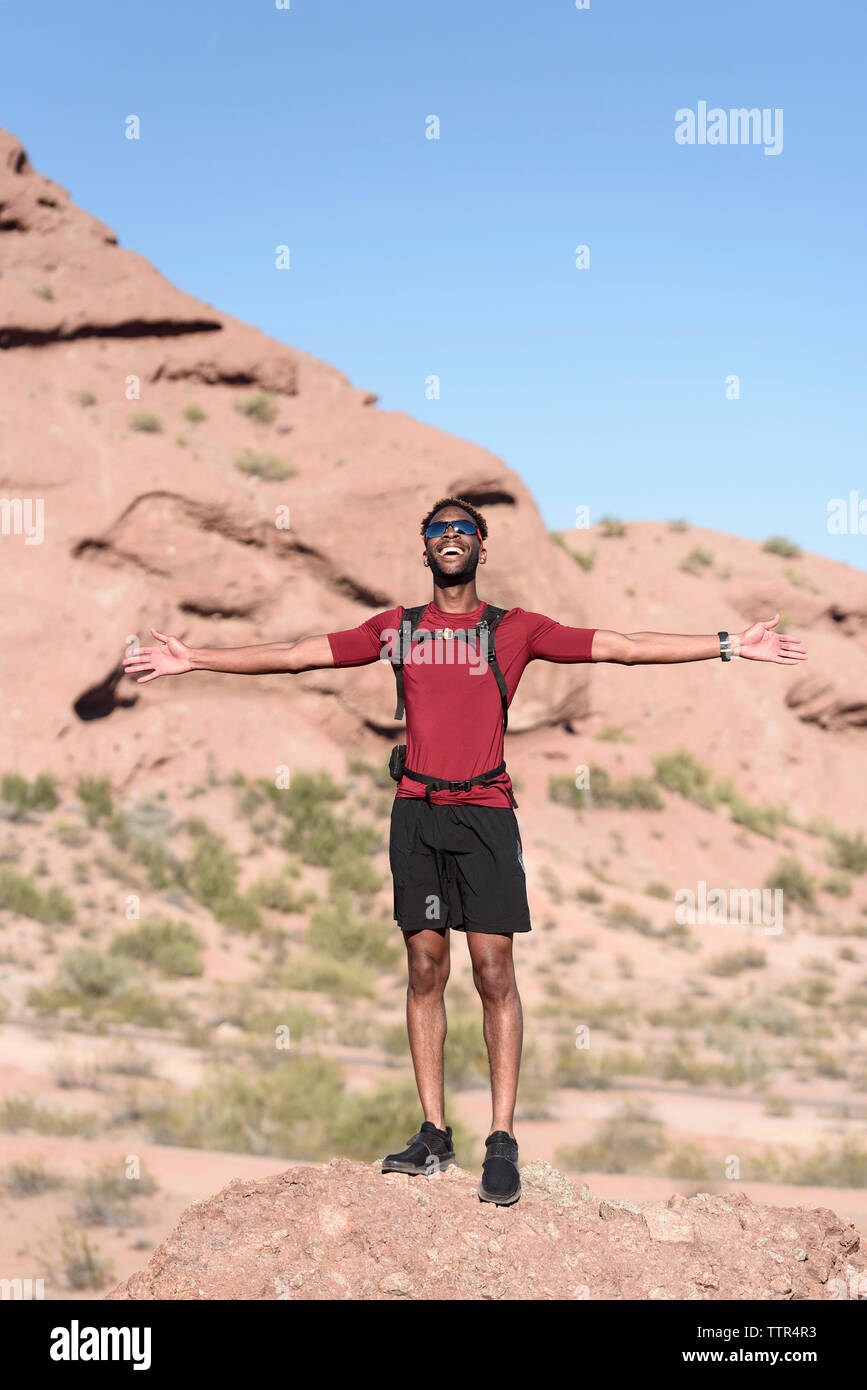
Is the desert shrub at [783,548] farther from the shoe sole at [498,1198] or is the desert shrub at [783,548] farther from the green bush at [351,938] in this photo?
the shoe sole at [498,1198]

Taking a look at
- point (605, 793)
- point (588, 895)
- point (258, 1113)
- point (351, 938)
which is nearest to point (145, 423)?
point (351, 938)

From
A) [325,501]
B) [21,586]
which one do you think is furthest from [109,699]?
[325,501]

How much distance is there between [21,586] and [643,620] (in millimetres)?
18621

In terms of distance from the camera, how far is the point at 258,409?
2664 centimetres

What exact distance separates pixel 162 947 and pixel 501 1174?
12374 millimetres

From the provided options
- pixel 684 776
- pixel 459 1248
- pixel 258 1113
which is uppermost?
pixel 684 776

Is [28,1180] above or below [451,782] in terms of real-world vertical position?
below

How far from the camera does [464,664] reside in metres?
4.35

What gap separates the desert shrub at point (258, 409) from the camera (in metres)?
26.6

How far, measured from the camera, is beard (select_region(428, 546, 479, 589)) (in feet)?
14.5

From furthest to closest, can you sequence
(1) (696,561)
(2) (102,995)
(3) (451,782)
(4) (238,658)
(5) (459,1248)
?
(1) (696,561) < (2) (102,995) < (4) (238,658) < (3) (451,782) < (5) (459,1248)

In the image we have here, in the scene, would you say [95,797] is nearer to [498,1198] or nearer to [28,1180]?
[28,1180]

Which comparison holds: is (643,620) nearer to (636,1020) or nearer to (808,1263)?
(636,1020)

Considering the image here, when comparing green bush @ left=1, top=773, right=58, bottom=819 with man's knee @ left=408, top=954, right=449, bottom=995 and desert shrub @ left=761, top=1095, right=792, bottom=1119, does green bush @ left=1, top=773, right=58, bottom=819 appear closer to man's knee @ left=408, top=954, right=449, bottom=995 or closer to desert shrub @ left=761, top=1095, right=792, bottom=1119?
desert shrub @ left=761, top=1095, right=792, bottom=1119
